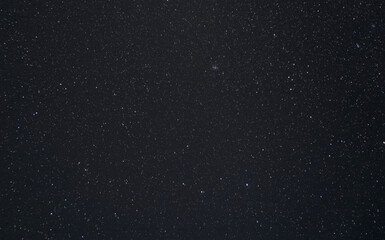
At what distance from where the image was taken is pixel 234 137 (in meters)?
0.51

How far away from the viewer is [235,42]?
1.65 feet

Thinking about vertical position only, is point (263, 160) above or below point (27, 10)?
below

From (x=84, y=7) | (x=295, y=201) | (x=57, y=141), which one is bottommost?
(x=295, y=201)

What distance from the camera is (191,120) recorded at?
1.67 ft

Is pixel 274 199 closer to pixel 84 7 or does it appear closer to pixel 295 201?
pixel 295 201

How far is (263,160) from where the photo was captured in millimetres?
507

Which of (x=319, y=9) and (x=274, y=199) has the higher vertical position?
(x=319, y=9)

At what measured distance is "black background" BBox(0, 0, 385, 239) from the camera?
499 millimetres

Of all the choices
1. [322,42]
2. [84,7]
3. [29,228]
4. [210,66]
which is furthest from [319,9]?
[29,228]

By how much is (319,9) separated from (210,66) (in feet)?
0.51

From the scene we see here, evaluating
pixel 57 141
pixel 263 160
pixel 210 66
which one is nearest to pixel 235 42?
pixel 210 66

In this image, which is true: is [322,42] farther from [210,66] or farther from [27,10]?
[27,10]

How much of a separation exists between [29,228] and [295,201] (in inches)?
13.7

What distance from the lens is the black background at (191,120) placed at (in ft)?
1.64
